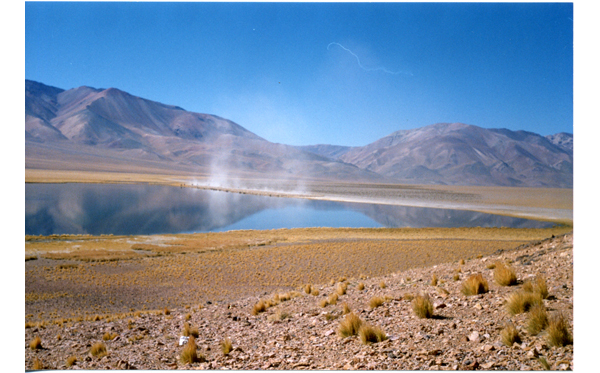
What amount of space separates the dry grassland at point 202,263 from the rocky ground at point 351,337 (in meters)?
1.50

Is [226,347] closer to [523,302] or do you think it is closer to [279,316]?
[279,316]

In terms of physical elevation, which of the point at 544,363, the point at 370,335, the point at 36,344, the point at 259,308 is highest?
the point at 544,363

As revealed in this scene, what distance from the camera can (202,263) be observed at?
52.7 ft

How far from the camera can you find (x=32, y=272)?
526 inches

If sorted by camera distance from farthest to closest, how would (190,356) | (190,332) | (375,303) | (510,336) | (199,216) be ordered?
1. (199,216)
2. (190,332)
3. (375,303)
4. (190,356)
5. (510,336)

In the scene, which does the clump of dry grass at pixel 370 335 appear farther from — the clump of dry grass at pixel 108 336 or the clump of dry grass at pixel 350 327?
the clump of dry grass at pixel 108 336

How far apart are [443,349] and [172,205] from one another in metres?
43.2

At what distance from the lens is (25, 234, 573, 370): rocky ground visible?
362 cm

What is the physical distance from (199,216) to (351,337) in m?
34.4

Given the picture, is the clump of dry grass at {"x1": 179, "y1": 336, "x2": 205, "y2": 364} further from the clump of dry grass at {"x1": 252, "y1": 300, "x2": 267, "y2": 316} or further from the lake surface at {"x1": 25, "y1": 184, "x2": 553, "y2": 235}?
the lake surface at {"x1": 25, "y1": 184, "x2": 553, "y2": 235}

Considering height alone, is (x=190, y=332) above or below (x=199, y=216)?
above

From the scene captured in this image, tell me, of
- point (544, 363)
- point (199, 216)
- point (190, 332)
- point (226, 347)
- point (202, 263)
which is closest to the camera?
point (544, 363)

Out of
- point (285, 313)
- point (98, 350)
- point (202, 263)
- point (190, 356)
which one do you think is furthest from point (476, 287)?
point (202, 263)

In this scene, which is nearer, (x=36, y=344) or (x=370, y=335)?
(x=370, y=335)
